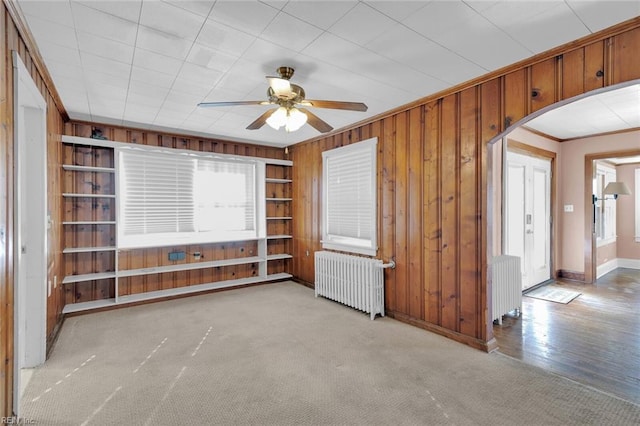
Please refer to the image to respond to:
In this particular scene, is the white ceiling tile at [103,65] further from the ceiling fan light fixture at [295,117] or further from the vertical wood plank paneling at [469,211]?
the vertical wood plank paneling at [469,211]

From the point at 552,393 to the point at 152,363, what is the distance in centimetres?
316

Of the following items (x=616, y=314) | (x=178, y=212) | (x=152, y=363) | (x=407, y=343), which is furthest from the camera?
(x=178, y=212)

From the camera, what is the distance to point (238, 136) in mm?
5035

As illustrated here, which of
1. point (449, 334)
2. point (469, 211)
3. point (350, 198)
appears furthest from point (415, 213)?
point (449, 334)

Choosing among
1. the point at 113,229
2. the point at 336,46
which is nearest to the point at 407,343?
the point at 336,46

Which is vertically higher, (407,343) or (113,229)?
(113,229)

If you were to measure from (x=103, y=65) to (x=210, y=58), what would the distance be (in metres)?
0.92

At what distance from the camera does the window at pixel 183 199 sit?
4484mm

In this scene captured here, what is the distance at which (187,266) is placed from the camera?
482 centimetres

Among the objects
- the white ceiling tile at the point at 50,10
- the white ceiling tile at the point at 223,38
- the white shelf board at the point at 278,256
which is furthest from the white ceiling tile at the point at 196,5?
the white shelf board at the point at 278,256

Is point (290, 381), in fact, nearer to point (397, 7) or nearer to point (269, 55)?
point (269, 55)

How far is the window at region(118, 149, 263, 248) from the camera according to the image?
14.7ft

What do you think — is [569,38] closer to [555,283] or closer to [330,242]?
[330,242]

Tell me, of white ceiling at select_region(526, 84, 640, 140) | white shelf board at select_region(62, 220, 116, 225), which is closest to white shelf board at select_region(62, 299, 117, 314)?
white shelf board at select_region(62, 220, 116, 225)
